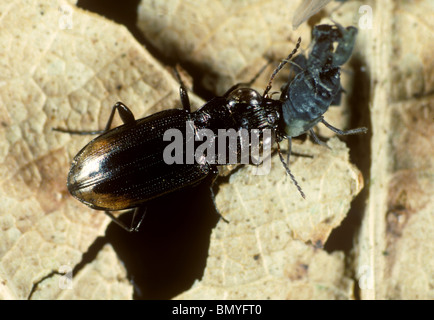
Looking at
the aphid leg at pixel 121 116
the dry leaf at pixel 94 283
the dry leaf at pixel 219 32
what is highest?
the dry leaf at pixel 219 32

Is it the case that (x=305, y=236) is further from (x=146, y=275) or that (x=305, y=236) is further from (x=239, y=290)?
(x=146, y=275)

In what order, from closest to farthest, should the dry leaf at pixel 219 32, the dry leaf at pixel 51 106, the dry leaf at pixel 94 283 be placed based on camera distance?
the dry leaf at pixel 51 106 → the dry leaf at pixel 94 283 → the dry leaf at pixel 219 32

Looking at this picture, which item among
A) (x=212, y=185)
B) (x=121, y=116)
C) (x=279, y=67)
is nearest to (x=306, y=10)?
(x=279, y=67)

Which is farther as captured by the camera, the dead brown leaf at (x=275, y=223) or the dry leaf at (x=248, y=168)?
the dead brown leaf at (x=275, y=223)

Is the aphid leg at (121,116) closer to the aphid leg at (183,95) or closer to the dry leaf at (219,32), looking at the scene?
the aphid leg at (183,95)

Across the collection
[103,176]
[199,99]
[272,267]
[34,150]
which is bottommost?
[272,267]

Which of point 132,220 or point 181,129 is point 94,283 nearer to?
point 132,220

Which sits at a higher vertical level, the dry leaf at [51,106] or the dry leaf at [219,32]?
the dry leaf at [219,32]

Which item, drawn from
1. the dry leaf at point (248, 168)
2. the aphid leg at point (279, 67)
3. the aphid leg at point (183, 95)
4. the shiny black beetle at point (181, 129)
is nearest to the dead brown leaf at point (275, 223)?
the dry leaf at point (248, 168)

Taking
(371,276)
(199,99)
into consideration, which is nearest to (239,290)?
(371,276)

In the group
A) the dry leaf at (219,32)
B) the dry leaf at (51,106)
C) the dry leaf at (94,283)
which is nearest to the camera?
the dry leaf at (51,106)
